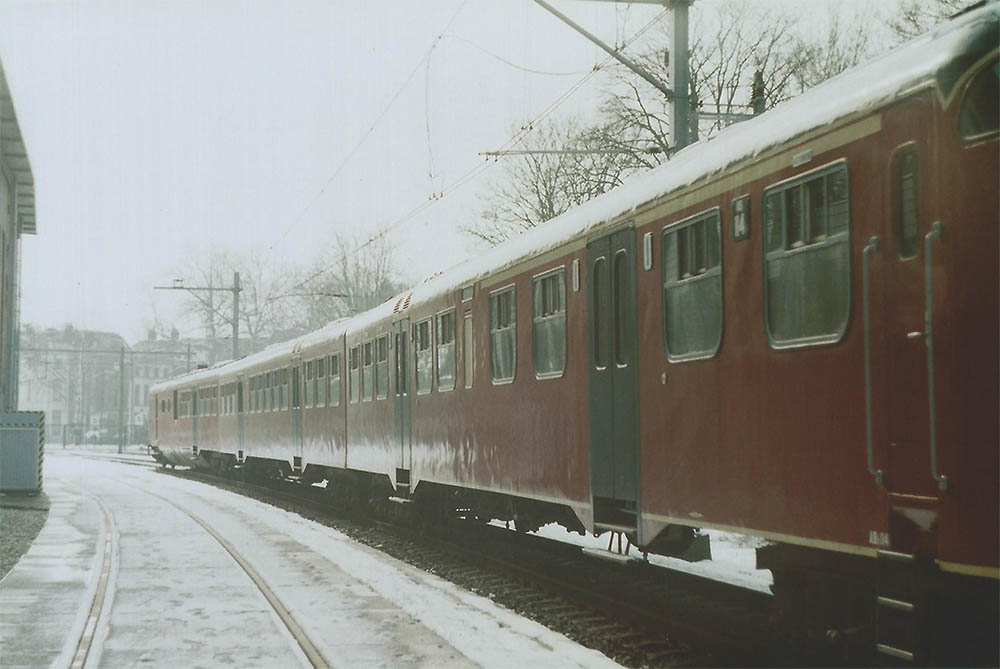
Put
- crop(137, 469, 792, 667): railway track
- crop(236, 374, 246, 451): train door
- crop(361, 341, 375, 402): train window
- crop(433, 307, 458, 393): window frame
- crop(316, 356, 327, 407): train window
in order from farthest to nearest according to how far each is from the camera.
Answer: crop(236, 374, 246, 451): train door → crop(316, 356, 327, 407): train window → crop(361, 341, 375, 402): train window → crop(433, 307, 458, 393): window frame → crop(137, 469, 792, 667): railway track

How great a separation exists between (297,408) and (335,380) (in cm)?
342

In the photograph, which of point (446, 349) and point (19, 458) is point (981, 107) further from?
point (19, 458)

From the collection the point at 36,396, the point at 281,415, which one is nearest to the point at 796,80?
the point at 281,415

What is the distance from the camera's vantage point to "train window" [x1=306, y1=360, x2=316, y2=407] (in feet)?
72.7

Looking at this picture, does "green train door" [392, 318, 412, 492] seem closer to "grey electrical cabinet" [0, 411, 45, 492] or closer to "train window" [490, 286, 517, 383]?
"train window" [490, 286, 517, 383]

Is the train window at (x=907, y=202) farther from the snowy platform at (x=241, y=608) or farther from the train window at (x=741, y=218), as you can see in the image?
the snowy platform at (x=241, y=608)

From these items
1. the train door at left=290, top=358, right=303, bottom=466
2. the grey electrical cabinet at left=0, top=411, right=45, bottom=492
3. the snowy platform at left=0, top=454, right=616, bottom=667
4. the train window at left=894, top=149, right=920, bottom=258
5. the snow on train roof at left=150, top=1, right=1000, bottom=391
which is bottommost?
the snowy platform at left=0, top=454, right=616, bottom=667

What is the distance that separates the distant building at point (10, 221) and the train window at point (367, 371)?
1714cm

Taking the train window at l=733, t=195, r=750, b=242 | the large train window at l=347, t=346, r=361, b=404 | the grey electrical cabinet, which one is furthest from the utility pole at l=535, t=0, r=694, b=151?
the grey electrical cabinet

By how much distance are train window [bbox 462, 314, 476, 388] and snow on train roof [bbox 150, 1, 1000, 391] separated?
57 centimetres

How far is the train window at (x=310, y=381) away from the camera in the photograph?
873 inches

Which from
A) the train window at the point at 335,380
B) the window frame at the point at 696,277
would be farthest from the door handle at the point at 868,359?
the train window at the point at 335,380

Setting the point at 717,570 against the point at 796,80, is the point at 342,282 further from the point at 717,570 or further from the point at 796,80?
the point at 717,570

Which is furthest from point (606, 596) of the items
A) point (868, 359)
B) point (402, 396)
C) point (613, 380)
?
point (402, 396)
